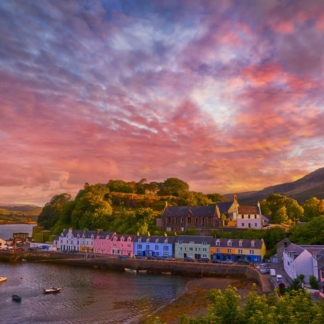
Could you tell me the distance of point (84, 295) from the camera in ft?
133

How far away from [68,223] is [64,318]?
2279 inches

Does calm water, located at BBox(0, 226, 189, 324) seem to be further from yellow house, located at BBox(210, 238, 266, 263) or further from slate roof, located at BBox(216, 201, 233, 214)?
slate roof, located at BBox(216, 201, 233, 214)

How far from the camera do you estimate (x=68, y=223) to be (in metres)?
88.4

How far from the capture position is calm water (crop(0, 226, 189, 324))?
33.0 meters

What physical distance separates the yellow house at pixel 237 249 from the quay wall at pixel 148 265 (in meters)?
5.08

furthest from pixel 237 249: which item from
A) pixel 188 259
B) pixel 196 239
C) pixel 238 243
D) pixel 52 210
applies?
pixel 52 210

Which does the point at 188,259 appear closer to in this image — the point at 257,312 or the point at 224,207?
the point at 224,207

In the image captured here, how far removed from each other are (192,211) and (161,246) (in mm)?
12746

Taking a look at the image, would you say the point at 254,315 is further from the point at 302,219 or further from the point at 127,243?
the point at 302,219

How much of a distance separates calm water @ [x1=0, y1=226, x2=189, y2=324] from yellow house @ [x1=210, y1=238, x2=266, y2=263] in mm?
11260

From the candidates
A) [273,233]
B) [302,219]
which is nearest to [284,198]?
[302,219]

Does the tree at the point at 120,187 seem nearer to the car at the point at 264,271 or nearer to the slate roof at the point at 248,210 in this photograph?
the slate roof at the point at 248,210

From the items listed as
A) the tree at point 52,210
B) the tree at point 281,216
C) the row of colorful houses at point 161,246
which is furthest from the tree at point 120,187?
the tree at point 281,216

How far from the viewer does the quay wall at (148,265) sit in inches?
1983
